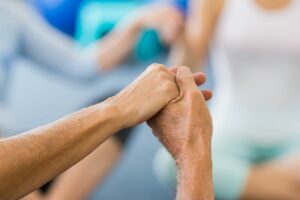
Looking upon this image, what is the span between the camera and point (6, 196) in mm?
699

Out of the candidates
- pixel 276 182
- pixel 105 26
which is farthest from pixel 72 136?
pixel 105 26

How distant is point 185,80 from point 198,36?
0.71 m

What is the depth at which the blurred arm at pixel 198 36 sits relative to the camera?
1489 mm

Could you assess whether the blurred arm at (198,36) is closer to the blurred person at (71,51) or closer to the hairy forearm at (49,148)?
the blurred person at (71,51)

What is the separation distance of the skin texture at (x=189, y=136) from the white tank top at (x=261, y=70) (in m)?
0.59

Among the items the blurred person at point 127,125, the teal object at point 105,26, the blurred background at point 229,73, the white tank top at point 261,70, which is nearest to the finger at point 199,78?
the blurred person at point 127,125

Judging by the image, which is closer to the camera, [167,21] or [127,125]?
[127,125]

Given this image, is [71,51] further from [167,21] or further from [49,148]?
[49,148]

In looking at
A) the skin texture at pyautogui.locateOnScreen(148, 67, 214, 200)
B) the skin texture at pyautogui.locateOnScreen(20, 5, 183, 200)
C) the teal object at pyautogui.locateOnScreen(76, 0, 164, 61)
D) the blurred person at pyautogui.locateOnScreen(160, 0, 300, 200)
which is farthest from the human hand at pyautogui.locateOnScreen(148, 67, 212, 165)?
the teal object at pyautogui.locateOnScreen(76, 0, 164, 61)

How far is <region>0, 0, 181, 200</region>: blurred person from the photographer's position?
Result: 4.89 feet

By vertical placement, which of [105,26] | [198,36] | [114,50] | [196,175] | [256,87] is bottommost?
[196,175]

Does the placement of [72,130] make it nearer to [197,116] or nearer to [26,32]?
[197,116]

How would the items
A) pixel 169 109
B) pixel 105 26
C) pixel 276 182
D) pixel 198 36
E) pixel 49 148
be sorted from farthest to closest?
pixel 105 26 < pixel 198 36 < pixel 276 182 < pixel 169 109 < pixel 49 148

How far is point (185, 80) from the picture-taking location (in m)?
0.86
